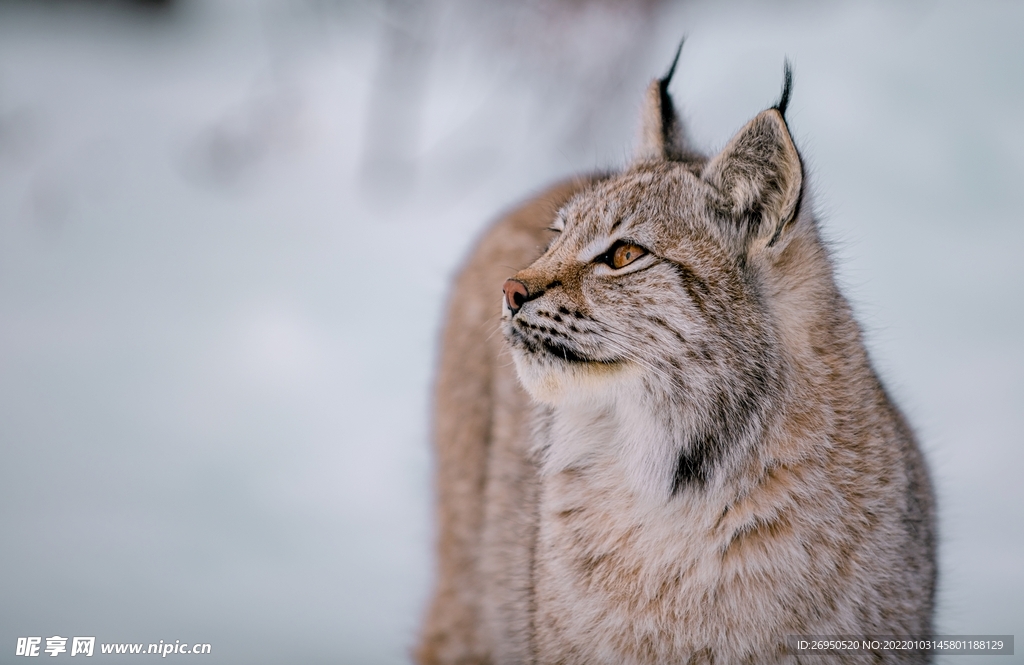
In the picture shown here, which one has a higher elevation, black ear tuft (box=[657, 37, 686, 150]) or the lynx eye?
black ear tuft (box=[657, 37, 686, 150])

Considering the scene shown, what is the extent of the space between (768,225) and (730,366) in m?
0.32

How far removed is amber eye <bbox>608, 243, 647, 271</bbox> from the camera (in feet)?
5.90

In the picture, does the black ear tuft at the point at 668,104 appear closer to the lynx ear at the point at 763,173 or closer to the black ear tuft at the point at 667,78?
the black ear tuft at the point at 667,78

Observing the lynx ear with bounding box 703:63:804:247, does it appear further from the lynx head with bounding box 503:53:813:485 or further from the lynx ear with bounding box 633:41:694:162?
the lynx ear with bounding box 633:41:694:162

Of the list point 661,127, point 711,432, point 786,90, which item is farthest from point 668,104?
point 711,432

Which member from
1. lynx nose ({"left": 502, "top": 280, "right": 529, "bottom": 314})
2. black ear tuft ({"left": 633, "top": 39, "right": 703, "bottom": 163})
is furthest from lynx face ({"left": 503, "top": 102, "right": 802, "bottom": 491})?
black ear tuft ({"left": 633, "top": 39, "right": 703, "bottom": 163})

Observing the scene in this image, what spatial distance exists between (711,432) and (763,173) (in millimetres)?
571

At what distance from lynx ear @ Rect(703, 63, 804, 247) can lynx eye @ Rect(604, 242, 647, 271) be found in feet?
0.73

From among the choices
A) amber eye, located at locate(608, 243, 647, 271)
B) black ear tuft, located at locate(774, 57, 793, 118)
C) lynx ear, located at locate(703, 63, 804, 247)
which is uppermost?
black ear tuft, located at locate(774, 57, 793, 118)

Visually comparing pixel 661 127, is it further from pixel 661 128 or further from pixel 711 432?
pixel 711 432

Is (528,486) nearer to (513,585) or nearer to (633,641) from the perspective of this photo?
(513,585)

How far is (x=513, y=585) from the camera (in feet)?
7.66

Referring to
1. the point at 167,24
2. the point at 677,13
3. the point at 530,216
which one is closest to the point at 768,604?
the point at 530,216

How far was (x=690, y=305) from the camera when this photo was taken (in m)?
1.70
